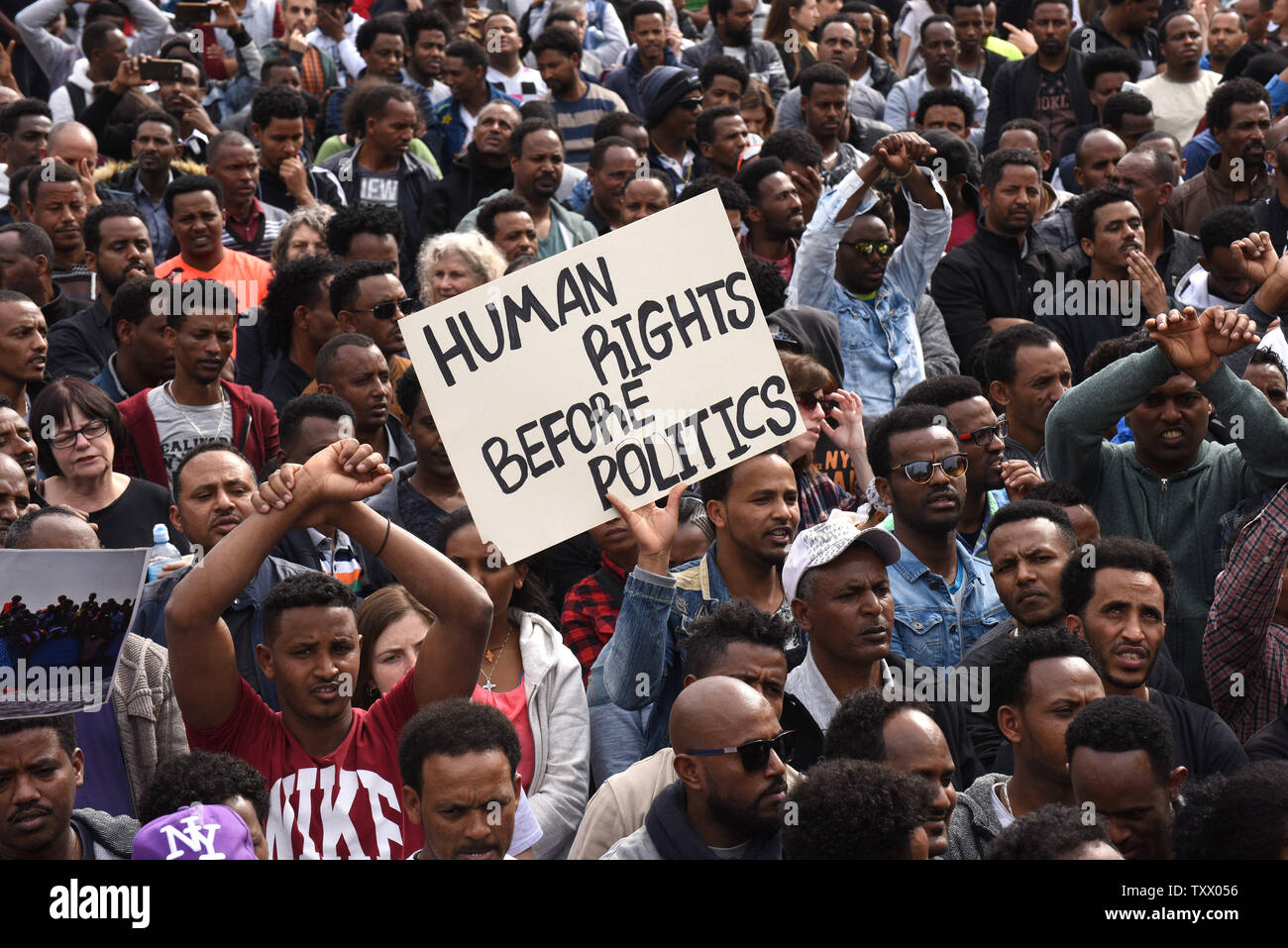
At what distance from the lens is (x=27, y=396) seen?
28.1 feet

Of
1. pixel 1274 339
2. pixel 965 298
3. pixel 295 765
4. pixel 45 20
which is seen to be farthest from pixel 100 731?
pixel 45 20

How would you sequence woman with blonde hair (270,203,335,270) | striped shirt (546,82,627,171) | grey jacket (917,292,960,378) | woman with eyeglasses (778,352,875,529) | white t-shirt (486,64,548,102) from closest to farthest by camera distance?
woman with eyeglasses (778,352,875,529)
grey jacket (917,292,960,378)
woman with blonde hair (270,203,335,270)
striped shirt (546,82,627,171)
white t-shirt (486,64,548,102)

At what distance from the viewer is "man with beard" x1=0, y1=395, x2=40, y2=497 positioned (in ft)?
23.9

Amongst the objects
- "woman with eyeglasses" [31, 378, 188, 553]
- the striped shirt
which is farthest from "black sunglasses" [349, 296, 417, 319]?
the striped shirt

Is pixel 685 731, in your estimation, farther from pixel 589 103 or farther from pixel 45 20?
pixel 45 20

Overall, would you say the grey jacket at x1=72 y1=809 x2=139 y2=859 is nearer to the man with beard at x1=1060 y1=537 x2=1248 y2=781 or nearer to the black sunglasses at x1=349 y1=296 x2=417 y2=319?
the man with beard at x1=1060 y1=537 x2=1248 y2=781

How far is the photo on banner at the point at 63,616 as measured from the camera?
5.31 m

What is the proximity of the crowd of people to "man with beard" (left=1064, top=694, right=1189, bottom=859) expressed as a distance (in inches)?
0.4

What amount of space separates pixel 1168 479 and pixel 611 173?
499 centimetres

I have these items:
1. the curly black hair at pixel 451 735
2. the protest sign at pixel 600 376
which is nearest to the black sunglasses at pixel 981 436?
the protest sign at pixel 600 376

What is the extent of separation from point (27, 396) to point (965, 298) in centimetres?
485

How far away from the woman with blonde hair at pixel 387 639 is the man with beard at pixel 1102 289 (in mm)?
4378

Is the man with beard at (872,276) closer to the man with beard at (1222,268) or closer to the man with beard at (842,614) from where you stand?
the man with beard at (1222,268)
